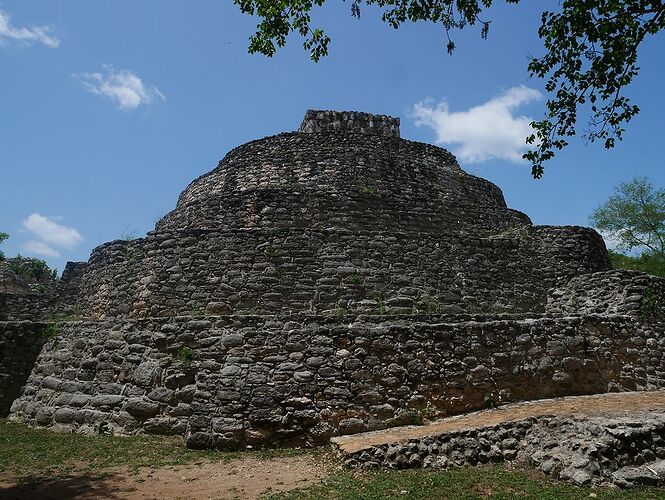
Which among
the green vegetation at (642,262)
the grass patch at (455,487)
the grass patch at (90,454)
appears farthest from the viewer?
the green vegetation at (642,262)

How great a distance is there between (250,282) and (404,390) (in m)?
5.23

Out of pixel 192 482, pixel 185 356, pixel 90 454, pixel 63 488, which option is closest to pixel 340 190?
pixel 185 356

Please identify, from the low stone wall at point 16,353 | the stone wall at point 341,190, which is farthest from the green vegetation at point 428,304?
the low stone wall at point 16,353

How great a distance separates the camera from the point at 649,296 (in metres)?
11.1

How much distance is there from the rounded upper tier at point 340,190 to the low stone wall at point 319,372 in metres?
5.73

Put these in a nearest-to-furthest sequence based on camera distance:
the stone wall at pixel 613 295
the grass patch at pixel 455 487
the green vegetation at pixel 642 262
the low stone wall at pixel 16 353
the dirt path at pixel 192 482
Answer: the grass patch at pixel 455 487 < the dirt path at pixel 192 482 < the stone wall at pixel 613 295 < the low stone wall at pixel 16 353 < the green vegetation at pixel 642 262

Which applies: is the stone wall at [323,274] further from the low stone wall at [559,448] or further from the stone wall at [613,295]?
the low stone wall at [559,448]

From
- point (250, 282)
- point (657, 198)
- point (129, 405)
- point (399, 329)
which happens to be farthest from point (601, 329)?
point (657, 198)

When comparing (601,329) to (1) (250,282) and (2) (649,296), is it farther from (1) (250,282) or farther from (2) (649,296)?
(1) (250,282)

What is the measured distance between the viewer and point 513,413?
7934 mm

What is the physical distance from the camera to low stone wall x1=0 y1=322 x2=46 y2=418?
11.4 meters

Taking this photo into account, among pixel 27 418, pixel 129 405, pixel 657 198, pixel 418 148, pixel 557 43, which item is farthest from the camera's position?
pixel 657 198

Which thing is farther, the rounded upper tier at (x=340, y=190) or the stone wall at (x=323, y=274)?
the rounded upper tier at (x=340, y=190)

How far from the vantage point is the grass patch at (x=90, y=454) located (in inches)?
290
